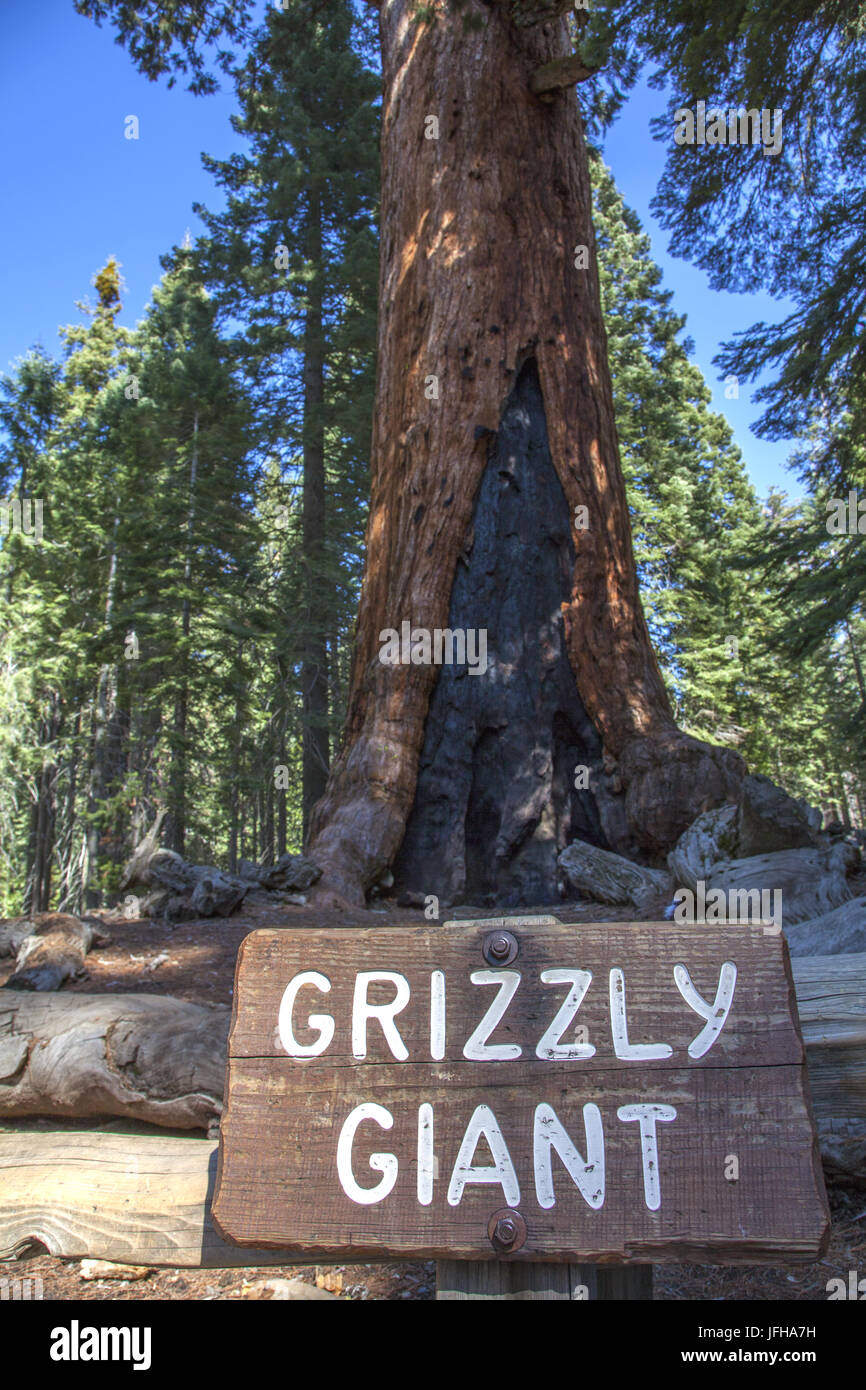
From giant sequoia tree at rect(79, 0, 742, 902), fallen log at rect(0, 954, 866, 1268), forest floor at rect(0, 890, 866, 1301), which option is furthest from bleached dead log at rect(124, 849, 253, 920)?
fallen log at rect(0, 954, 866, 1268)

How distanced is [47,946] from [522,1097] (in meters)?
3.88

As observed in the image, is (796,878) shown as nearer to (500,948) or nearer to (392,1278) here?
(392,1278)

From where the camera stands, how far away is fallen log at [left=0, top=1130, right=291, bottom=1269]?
2127mm

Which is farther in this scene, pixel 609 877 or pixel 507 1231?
pixel 609 877

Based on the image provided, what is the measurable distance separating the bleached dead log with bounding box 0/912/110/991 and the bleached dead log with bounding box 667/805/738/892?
350 cm

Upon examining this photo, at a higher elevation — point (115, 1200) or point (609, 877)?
point (609, 877)

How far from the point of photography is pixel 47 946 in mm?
4762

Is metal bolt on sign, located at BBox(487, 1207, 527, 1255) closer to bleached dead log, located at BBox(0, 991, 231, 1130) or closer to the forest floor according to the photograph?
the forest floor

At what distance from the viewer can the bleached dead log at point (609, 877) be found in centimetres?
597

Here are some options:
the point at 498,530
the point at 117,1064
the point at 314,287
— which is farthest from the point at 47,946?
the point at 314,287

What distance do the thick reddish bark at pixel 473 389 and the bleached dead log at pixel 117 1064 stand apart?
350 cm

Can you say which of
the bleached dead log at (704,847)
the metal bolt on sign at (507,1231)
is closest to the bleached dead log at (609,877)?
the bleached dead log at (704,847)

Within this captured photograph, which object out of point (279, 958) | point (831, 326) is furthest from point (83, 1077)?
point (831, 326)
